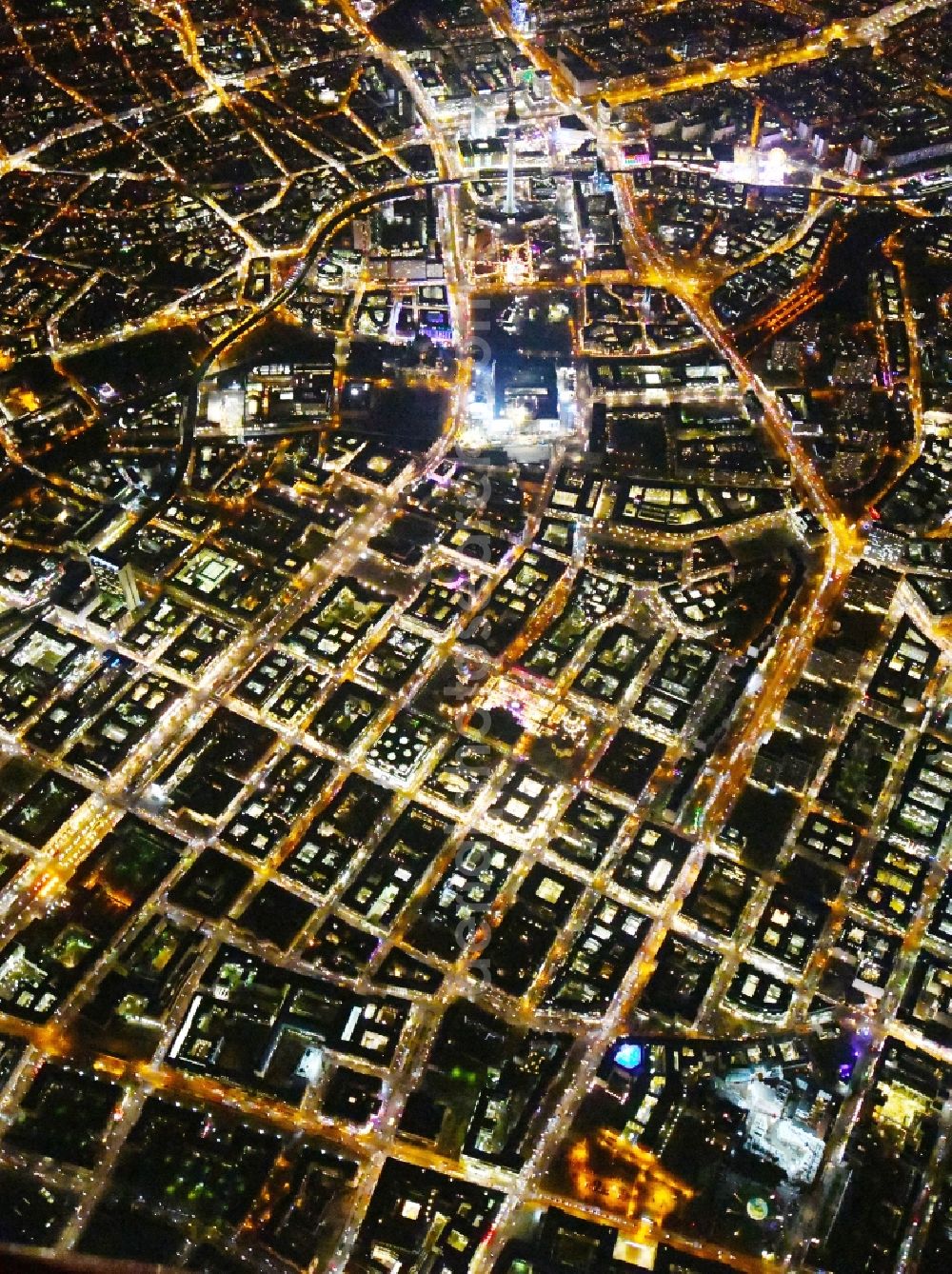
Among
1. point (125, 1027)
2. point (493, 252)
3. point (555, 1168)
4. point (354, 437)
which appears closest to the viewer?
point (555, 1168)

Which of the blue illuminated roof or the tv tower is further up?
the tv tower

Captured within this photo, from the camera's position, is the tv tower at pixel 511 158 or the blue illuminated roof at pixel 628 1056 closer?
the blue illuminated roof at pixel 628 1056

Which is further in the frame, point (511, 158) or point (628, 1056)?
point (511, 158)

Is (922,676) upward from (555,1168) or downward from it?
upward

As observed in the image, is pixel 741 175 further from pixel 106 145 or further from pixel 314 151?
pixel 106 145

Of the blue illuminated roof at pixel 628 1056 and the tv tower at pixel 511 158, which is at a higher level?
the tv tower at pixel 511 158

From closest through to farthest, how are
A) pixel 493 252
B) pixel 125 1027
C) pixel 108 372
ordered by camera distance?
pixel 125 1027 → pixel 108 372 → pixel 493 252

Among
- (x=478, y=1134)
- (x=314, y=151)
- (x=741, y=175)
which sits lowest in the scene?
(x=478, y=1134)

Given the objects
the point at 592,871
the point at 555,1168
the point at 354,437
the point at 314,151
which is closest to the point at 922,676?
the point at 592,871

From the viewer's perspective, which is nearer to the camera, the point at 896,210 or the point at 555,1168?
the point at 555,1168

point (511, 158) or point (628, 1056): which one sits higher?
point (511, 158)

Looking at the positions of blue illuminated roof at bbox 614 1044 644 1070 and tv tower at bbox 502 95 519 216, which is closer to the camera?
blue illuminated roof at bbox 614 1044 644 1070
